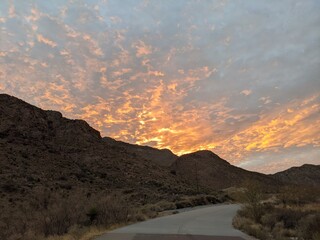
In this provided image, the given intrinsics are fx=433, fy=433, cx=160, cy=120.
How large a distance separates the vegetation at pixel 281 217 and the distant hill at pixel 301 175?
138 m

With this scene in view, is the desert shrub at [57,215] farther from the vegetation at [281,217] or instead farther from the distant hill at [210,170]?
the distant hill at [210,170]

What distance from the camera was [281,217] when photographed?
26375 millimetres

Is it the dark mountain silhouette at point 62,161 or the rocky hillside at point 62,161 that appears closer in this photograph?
the rocky hillside at point 62,161

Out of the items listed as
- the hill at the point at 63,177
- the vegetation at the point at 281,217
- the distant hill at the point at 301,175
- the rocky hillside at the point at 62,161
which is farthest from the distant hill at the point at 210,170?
the vegetation at the point at 281,217

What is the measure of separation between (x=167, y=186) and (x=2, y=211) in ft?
187

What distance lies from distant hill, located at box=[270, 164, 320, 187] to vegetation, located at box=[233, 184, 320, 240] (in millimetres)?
138087

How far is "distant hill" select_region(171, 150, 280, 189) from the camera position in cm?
13888

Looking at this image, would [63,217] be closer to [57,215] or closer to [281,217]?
[57,215]

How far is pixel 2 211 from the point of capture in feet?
78.4

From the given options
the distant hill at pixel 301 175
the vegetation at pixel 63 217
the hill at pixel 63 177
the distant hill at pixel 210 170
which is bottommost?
the vegetation at pixel 63 217

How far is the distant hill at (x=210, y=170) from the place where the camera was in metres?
139

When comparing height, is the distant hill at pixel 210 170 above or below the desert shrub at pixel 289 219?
above

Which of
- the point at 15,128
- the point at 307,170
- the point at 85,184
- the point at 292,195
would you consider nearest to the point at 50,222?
the point at 292,195

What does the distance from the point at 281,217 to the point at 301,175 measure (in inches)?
6627
